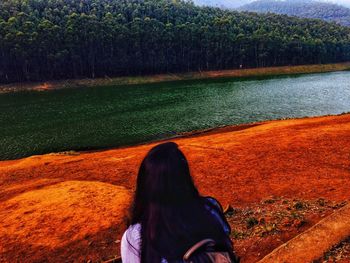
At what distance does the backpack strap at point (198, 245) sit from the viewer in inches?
117

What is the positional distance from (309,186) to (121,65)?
279 feet

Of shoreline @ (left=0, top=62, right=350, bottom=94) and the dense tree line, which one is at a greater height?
the dense tree line

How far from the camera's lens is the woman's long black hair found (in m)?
3.07

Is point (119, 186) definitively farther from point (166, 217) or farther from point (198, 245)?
point (198, 245)

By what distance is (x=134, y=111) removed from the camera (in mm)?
49938

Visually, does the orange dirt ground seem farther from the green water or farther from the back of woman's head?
the green water

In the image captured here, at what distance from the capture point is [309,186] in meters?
15.6

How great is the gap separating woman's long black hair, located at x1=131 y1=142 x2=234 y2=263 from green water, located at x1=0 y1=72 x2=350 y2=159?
30368 mm

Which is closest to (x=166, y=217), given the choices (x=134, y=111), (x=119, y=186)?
(x=119, y=186)

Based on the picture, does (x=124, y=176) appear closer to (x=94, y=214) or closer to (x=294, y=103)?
(x=94, y=214)

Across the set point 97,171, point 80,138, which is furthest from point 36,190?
point 80,138

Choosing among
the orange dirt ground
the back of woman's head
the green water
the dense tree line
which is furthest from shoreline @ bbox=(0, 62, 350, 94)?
the back of woman's head

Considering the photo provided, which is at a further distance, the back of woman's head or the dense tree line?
the dense tree line

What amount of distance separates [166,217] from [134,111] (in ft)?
155
